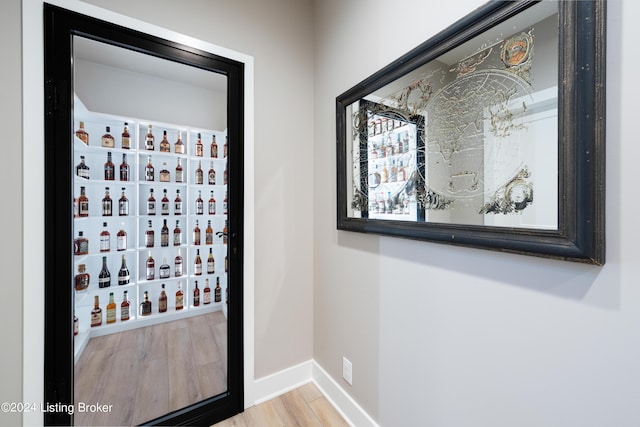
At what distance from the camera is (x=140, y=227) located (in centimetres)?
181

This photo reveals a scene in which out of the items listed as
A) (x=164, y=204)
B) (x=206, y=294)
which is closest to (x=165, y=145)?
(x=164, y=204)

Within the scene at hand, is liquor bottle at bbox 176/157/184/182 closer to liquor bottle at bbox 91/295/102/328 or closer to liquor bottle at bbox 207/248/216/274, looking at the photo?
liquor bottle at bbox 207/248/216/274

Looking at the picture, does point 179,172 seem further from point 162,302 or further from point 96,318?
point 96,318

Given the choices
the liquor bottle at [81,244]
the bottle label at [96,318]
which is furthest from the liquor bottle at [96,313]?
the liquor bottle at [81,244]

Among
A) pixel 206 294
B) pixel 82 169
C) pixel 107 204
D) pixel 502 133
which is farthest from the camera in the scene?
pixel 206 294

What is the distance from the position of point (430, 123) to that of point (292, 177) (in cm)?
95

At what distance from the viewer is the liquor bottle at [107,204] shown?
1.58 metres

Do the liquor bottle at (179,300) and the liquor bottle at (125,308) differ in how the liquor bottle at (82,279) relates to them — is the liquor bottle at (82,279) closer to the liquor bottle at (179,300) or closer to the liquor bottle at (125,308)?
the liquor bottle at (125,308)

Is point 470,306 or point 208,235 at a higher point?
point 208,235

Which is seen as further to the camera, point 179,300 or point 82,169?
point 179,300

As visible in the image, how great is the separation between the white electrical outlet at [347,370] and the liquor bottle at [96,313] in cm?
160

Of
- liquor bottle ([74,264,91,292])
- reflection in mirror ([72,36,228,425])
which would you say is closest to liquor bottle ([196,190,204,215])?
reflection in mirror ([72,36,228,425])

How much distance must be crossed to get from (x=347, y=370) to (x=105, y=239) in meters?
1.71

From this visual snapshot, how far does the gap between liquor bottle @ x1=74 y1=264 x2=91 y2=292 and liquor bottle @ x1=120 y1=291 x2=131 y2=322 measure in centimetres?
37
